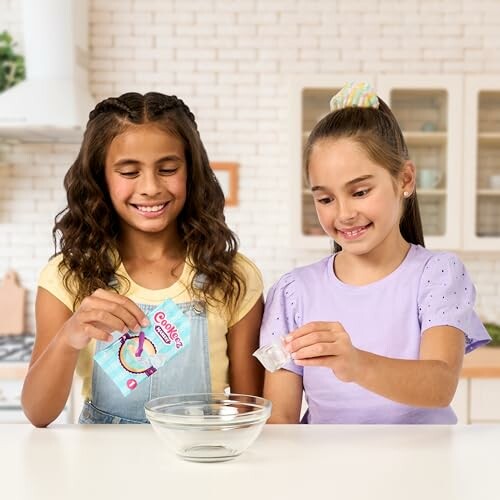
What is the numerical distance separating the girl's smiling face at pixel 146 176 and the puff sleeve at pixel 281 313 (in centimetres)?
30

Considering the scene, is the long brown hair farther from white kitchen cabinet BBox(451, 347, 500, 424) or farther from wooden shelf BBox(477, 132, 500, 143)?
wooden shelf BBox(477, 132, 500, 143)

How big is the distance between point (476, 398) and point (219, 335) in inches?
77.3

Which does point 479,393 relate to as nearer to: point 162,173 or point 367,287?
point 367,287

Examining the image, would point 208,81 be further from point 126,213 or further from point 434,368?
point 434,368

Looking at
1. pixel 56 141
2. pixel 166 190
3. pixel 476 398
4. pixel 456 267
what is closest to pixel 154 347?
pixel 166 190

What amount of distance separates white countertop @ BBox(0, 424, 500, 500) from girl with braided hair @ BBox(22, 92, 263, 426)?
1.11ft

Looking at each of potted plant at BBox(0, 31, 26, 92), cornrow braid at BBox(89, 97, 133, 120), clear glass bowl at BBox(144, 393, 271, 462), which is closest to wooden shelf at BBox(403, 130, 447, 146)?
potted plant at BBox(0, 31, 26, 92)

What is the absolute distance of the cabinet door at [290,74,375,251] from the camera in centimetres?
381

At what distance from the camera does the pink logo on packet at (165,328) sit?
5.28 ft

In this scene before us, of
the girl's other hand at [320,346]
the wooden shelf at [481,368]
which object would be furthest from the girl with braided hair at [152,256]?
the wooden shelf at [481,368]

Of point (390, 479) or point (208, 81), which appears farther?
point (208, 81)

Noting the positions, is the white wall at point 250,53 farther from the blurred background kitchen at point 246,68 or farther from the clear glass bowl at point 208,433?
the clear glass bowl at point 208,433

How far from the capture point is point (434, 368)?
58.1 inches

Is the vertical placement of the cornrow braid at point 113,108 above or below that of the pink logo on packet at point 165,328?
above
